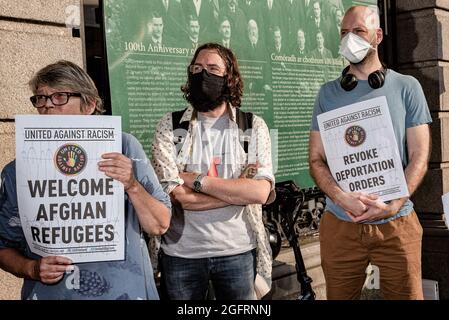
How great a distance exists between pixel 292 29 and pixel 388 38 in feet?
5.86

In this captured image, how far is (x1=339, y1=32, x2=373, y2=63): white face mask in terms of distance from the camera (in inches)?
137

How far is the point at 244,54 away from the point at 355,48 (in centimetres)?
165

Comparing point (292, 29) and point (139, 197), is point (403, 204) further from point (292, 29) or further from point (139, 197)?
point (292, 29)

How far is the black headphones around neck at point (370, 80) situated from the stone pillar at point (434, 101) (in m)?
3.28

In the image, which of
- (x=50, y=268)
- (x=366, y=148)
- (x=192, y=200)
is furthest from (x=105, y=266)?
(x=366, y=148)

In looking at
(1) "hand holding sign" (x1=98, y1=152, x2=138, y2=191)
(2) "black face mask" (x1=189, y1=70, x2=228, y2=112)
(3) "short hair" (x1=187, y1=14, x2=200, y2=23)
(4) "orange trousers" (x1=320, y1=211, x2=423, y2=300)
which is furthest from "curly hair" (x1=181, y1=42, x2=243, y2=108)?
(3) "short hair" (x1=187, y1=14, x2=200, y2=23)

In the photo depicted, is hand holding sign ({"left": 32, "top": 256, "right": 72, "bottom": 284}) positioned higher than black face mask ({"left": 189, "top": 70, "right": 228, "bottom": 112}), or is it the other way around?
black face mask ({"left": 189, "top": 70, "right": 228, "bottom": 112})

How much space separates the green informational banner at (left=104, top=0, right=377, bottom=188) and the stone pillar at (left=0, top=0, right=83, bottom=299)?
1.15 ft

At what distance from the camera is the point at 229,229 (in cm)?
321

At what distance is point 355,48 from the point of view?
3492mm

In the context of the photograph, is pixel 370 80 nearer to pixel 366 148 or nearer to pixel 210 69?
pixel 366 148

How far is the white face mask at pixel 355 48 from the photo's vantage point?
11.4 ft

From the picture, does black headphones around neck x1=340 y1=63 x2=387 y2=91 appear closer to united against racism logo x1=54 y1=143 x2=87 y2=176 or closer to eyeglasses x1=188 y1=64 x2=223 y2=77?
eyeglasses x1=188 y1=64 x2=223 y2=77

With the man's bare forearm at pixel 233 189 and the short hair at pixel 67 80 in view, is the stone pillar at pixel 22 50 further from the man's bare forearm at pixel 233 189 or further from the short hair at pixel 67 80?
the man's bare forearm at pixel 233 189
